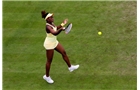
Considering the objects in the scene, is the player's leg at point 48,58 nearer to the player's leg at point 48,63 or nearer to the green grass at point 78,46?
the player's leg at point 48,63

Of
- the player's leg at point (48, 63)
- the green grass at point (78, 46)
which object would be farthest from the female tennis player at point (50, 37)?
the green grass at point (78, 46)

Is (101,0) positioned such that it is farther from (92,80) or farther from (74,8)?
(92,80)

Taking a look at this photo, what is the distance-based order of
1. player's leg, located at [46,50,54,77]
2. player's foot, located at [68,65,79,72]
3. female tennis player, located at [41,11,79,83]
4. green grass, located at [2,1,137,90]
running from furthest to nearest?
player's foot, located at [68,65,79,72]
green grass, located at [2,1,137,90]
player's leg, located at [46,50,54,77]
female tennis player, located at [41,11,79,83]

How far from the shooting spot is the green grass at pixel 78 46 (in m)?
10.2

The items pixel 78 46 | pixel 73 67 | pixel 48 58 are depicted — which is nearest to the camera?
pixel 48 58

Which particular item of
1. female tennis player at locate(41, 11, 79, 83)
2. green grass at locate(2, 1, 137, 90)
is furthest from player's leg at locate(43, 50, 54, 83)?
green grass at locate(2, 1, 137, 90)

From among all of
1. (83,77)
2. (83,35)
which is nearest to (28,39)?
(83,35)

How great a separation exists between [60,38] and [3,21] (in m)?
2.35

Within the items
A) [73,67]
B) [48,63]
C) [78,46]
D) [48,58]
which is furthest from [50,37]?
[78,46]

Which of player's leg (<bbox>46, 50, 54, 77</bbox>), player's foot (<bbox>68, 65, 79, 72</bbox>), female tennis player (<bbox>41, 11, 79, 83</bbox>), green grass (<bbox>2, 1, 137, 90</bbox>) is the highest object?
female tennis player (<bbox>41, 11, 79, 83</bbox>)

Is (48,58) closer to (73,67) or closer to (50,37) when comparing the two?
(50,37)

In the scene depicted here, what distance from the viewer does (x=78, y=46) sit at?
1162 cm

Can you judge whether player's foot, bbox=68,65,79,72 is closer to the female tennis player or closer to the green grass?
the green grass

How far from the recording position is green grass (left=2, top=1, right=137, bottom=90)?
33.6 feet
